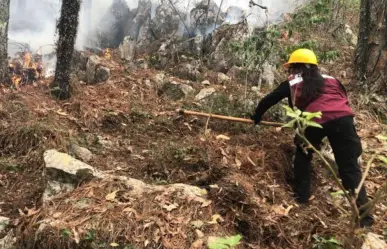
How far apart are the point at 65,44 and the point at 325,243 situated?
484 centimetres

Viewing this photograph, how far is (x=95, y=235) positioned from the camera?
329cm

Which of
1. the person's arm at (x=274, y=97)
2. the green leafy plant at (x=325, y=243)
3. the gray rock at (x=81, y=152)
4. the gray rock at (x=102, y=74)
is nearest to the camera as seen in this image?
the green leafy plant at (x=325, y=243)

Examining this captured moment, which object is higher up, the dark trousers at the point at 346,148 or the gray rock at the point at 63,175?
the dark trousers at the point at 346,148

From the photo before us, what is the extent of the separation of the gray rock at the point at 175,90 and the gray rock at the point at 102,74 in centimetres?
112

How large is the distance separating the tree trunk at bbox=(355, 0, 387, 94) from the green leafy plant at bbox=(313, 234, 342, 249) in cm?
376

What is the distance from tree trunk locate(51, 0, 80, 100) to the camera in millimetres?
6273

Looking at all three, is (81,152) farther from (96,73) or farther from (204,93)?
(96,73)

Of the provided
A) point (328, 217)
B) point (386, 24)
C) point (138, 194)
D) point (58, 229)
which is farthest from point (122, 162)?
point (386, 24)

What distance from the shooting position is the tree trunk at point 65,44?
6.27m

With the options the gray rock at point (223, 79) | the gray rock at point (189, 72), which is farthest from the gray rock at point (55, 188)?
the gray rock at point (189, 72)

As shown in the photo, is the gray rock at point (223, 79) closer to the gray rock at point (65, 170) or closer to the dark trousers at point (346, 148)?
the dark trousers at point (346, 148)

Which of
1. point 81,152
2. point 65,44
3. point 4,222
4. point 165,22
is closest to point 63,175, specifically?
point 4,222

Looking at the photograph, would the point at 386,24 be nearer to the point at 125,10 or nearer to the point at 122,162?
the point at 122,162

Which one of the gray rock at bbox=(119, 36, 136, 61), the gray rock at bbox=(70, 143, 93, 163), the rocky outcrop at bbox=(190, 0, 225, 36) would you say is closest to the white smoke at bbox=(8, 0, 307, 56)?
the rocky outcrop at bbox=(190, 0, 225, 36)
